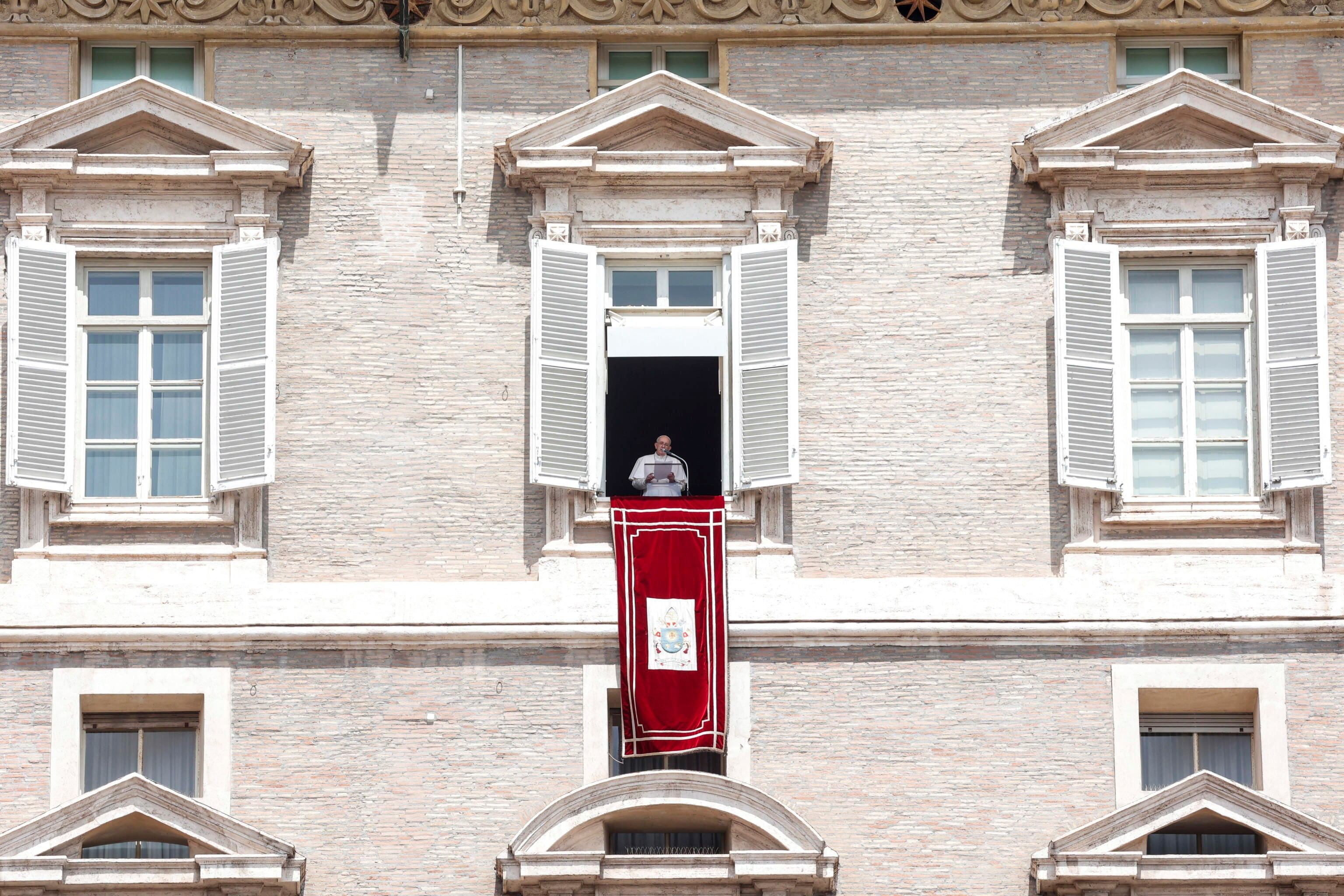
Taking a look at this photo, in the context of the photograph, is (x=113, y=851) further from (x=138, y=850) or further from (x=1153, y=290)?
(x=1153, y=290)

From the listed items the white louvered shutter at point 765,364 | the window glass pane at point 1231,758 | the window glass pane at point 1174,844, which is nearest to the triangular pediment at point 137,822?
the white louvered shutter at point 765,364

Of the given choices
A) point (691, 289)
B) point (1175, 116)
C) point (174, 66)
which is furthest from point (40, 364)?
point (1175, 116)

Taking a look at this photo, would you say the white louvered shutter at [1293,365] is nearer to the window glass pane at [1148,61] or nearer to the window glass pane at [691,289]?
the window glass pane at [1148,61]

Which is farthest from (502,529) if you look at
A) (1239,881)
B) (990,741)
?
(1239,881)

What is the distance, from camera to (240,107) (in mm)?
26719

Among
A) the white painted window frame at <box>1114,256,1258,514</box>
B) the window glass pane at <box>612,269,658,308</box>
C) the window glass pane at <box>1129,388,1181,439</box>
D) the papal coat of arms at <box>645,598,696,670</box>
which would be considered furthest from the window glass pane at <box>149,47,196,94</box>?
the window glass pane at <box>1129,388,1181,439</box>

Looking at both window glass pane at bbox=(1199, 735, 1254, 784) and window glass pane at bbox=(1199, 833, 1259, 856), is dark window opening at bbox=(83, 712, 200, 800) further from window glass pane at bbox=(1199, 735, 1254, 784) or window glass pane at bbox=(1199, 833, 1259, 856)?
window glass pane at bbox=(1199, 735, 1254, 784)

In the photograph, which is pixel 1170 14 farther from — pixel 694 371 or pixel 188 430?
pixel 188 430

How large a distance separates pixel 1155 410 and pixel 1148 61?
3.15 meters

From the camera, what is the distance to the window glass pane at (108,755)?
25.8 m

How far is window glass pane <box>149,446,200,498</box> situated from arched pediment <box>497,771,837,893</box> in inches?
164

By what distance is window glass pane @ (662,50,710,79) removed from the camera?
88.9 ft

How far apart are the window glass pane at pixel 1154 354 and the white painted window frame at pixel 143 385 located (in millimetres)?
7832

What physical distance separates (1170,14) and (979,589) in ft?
→ 17.6
